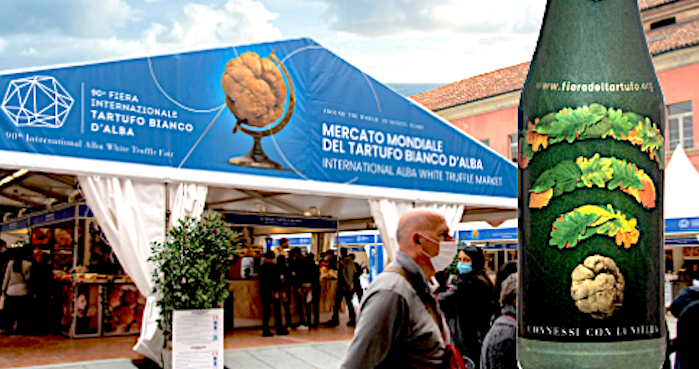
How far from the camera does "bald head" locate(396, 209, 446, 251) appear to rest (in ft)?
8.35

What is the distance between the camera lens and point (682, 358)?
180 inches

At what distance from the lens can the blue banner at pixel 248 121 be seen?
23.6ft

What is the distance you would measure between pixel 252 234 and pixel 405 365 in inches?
477

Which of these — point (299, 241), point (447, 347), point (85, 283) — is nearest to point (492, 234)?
point (299, 241)

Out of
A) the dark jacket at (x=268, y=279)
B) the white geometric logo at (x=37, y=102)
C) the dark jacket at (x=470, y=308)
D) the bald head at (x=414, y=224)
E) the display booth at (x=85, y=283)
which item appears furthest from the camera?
the dark jacket at (x=268, y=279)

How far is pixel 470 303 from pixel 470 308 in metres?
0.04

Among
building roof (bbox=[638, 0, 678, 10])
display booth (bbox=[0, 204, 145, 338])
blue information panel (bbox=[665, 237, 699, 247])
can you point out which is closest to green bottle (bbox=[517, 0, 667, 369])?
display booth (bbox=[0, 204, 145, 338])

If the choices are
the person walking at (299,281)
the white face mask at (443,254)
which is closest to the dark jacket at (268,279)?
the person walking at (299,281)

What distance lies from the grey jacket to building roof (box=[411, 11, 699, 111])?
64.2 ft

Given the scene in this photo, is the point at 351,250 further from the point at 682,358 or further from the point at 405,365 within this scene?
the point at 405,365

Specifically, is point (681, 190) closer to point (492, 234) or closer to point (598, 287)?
point (492, 234)

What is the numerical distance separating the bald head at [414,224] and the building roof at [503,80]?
19.3 metres

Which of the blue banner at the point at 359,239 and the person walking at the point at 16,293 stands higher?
the blue banner at the point at 359,239

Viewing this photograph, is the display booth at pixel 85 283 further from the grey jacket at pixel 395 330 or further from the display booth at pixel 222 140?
the grey jacket at pixel 395 330
